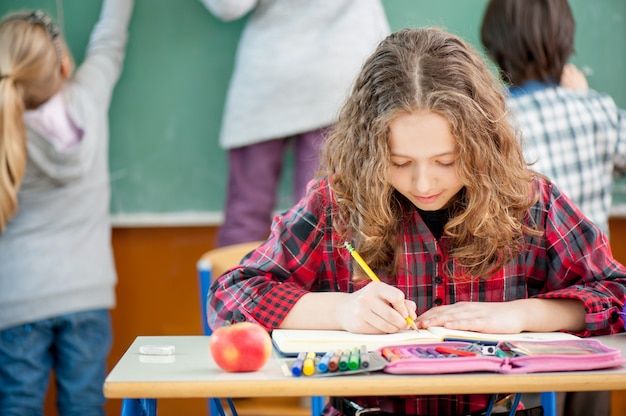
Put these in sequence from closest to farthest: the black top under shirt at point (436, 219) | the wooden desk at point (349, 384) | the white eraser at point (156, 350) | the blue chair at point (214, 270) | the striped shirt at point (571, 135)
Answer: the wooden desk at point (349, 384) < the white eraser at point (156, 350) < the black top under shirt at point (436, 219) < the blue chair at point (214, 270) < the striped shirt at point (571, 135)

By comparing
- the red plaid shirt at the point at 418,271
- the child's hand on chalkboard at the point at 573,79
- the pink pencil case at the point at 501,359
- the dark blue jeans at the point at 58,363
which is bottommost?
the dark blue jeans at the point at 58,363

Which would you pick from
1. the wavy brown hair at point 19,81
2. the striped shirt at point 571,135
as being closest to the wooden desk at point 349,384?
the striped shirt at point 571,135

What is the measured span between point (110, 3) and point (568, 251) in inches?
70.8

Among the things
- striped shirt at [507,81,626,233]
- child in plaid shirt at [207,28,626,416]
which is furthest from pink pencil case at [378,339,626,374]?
striped shirt at [507,81,626,233]

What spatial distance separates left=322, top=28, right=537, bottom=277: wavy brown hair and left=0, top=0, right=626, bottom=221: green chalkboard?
1315 mm

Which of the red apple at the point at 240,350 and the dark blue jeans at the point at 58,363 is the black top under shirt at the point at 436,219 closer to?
the red apple at the point at 240,350

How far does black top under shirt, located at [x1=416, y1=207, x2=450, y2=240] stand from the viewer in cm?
161

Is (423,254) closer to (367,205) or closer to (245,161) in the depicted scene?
(367,205)

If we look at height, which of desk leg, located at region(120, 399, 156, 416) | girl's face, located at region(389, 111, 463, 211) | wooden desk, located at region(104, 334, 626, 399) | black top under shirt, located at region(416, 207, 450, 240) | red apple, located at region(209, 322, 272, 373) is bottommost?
desk leg, located at region(120, 399, 156, 416)

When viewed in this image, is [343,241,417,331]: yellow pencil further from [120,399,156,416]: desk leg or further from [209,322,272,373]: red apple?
[120,399,156,416]: desk leg

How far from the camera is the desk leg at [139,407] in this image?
4.06 ft

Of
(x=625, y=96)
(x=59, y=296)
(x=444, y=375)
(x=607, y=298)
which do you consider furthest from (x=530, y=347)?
(x=625, y=96)

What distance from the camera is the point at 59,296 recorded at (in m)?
2.53

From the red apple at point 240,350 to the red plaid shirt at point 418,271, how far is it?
26 centimetres
